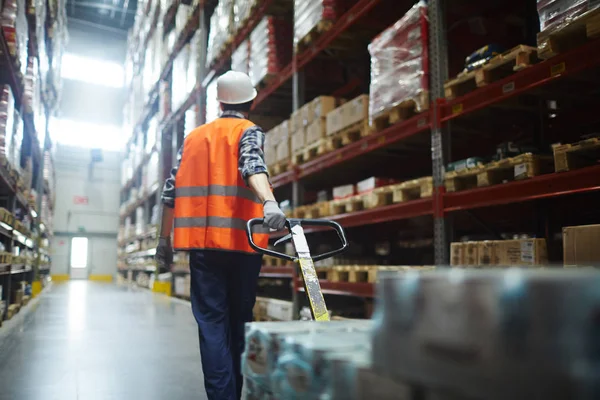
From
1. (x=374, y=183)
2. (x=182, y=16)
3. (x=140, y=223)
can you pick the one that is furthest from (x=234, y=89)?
(x=140, y=223)

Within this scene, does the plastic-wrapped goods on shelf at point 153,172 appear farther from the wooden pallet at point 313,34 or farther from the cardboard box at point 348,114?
the cardboard box at point 348,114

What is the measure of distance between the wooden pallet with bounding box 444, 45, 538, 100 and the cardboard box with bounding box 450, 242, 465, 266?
1.19 m

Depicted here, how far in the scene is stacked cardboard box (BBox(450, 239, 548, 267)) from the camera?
11.4 feet

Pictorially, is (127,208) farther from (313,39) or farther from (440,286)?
(440,286)

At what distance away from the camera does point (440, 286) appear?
3.30 feet

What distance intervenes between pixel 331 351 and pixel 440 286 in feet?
1.32

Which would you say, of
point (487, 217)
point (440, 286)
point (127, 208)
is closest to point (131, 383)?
point (440, 286)

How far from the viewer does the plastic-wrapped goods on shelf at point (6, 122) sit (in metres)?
5.89

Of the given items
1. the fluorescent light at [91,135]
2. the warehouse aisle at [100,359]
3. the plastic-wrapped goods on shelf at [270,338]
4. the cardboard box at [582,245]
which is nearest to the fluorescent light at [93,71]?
the fluorescent light at [91,135]

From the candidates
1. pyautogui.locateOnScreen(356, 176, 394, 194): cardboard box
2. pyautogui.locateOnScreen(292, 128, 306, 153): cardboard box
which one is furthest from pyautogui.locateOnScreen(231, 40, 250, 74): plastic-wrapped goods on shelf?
pyautogui.locateOnScreen(356, 176, 394, 194): cardboard box

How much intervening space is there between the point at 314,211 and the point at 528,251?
128 inches

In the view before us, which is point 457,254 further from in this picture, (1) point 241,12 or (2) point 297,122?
(1) point 241,12

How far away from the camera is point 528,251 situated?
11.5 ft

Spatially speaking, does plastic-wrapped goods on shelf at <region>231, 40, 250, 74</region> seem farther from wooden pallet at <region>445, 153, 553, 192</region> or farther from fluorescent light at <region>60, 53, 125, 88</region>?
fluorescent light at <region>60, 53, 125, 88</region>
